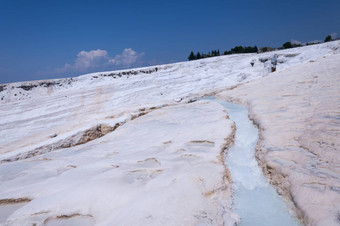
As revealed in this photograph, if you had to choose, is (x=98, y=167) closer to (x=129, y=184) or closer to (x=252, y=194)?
(x=129, y=184)

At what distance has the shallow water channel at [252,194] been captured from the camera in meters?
2.17

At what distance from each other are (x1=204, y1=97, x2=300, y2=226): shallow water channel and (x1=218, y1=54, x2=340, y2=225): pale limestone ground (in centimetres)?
13

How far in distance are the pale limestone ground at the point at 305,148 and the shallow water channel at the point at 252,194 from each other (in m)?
0.13

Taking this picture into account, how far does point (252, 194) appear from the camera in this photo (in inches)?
103

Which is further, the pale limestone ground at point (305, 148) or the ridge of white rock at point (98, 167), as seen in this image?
the ridge of white rock at point (98, 167)

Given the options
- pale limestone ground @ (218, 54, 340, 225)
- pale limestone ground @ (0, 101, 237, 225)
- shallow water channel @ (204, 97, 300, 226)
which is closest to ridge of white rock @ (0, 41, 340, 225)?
pale limestone ground @ (0, 101, 237, 225)

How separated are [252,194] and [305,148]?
3.97ft

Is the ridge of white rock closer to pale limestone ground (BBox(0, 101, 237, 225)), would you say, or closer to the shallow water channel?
pale limestone ground (BBox(0, 101, 237, 225))

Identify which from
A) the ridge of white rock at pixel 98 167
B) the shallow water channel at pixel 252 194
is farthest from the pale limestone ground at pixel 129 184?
the shallow water channel at pixel 252 194

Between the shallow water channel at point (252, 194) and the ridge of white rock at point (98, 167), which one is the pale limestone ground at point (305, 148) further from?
the ridge of white rock at point (98, 167)

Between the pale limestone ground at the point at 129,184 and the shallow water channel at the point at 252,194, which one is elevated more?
the pale limestone ground at the point at 129,184

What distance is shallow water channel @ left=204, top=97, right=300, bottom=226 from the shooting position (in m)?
2.17

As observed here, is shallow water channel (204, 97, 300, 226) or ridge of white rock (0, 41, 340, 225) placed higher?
ridge of white rock (0, 41, 340, 225)

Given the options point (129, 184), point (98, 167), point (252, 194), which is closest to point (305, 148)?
point (252, 194)
